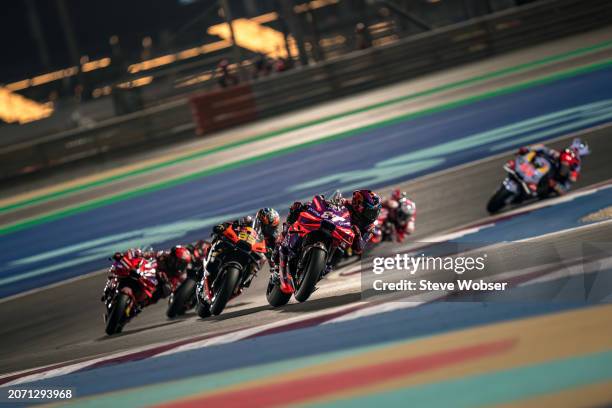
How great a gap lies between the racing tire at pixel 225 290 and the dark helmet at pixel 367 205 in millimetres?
1025

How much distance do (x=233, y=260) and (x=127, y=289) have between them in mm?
1644

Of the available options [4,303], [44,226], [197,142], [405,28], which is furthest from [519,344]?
[405,28]

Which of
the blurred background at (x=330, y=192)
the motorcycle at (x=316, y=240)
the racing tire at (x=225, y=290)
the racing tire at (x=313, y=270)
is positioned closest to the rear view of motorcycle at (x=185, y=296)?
the blurred background at (x=330, y=192)

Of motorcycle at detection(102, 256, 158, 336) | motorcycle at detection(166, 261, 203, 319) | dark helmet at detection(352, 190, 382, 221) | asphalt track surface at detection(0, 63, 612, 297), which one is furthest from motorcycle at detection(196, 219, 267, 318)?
asphalt track surface at detection(0, 63, 612, 297)

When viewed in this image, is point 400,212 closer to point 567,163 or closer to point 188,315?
point 567,163

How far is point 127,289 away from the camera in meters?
7.32

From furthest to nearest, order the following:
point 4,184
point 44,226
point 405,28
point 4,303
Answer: point 405,28
point 4,184
point 44,226
point 4,303

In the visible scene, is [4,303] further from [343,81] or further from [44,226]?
[343,81]

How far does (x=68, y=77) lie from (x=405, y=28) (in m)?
16.8

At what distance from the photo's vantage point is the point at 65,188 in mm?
19641

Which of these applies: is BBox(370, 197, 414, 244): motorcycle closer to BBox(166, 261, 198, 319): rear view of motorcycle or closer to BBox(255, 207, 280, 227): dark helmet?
BBox(166, 261, 198, 319): rear view of motorcycle

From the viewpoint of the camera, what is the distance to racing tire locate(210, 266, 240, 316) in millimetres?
6043

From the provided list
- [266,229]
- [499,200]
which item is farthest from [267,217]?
[499,200]

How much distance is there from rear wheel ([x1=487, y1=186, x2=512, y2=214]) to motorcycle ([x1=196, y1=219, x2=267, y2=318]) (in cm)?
380
